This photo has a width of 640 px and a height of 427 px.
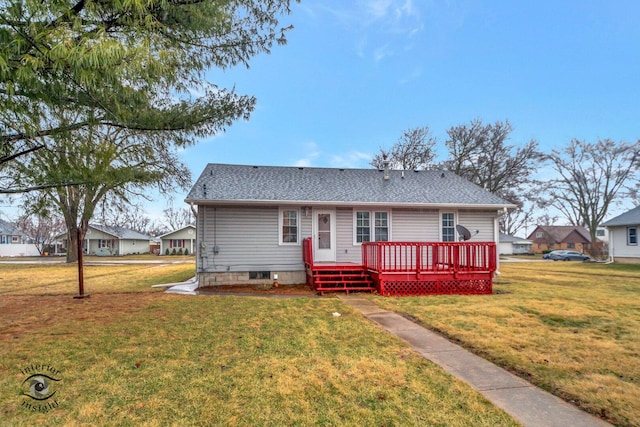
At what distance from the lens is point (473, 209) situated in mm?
12453

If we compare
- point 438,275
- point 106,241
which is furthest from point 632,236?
point 106,241

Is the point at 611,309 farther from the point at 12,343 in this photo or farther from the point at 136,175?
the point at 12,343

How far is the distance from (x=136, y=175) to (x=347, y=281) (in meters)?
6.51

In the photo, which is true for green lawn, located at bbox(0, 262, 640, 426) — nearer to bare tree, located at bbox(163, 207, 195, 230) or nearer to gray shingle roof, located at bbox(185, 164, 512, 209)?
gray shingle roof, located at bbox(185, 164, 512, 209)

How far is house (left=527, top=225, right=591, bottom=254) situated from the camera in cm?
5088

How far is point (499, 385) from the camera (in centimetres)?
349

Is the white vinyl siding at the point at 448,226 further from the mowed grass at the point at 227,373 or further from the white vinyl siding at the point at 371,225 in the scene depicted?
the mowed grass at the point at 227,373

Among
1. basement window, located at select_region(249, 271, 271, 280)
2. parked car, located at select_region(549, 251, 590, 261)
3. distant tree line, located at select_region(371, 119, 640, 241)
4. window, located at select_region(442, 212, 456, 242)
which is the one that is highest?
distant tree line, located at select_region(371, 119, 640, 241)

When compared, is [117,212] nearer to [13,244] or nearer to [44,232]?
[13,244]

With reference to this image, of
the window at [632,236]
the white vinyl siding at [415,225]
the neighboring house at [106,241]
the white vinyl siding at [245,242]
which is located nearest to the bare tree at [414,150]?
the white vinyl siding at [415,225]

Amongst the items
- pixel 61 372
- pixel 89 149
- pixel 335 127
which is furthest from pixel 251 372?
A: pixel 335 127

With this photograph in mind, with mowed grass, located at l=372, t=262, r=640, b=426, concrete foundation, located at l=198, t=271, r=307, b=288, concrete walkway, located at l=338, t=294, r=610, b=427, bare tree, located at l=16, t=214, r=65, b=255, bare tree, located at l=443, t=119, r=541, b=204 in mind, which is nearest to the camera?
concrete walkway, located at l=338, t=294, r=610, b=427

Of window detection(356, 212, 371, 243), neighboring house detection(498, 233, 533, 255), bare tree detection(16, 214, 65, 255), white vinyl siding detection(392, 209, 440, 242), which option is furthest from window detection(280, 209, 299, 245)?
bare tree detection(16, 214, 65, 255)

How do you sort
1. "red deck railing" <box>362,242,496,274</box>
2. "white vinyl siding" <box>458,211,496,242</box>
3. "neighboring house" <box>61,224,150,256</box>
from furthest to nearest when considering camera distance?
"neighboring house" <box>61,224,150,256</box> < "white vinyl siding" <box>458,211,496,242</box> < "red deck railing" <box>362,242,496,274</box>
